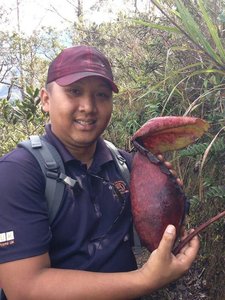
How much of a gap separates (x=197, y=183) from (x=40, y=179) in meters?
1.65

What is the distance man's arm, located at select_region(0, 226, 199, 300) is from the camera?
1119mm

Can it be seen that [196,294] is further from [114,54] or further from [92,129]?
[114,54]

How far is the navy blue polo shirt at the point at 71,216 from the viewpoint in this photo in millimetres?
1166

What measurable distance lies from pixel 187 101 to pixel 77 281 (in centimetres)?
191

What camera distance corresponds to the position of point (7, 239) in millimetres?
1153

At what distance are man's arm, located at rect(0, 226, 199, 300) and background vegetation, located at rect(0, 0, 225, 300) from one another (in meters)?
0.77

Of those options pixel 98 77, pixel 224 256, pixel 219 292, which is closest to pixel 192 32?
pixel 98 77

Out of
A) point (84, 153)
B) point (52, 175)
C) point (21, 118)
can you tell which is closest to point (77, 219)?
point (52, 175)

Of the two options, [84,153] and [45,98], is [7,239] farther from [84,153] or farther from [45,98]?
[45,98]

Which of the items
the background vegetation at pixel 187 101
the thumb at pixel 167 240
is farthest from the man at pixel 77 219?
the background vegetation at pixel 187 101

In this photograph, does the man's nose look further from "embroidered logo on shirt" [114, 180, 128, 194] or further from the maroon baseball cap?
"embroidered logo on shirt" [114, 180, 128, 194]

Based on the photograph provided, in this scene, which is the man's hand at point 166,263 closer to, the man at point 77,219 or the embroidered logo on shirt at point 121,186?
the man at point 77,219

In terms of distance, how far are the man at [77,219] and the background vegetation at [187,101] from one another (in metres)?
0.60

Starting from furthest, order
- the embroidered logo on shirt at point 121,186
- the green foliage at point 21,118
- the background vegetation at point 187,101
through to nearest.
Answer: the green foliage at point 21,118 < the background vegetation at point 187,101 < the embroidered logo on shirt at point 121,186
